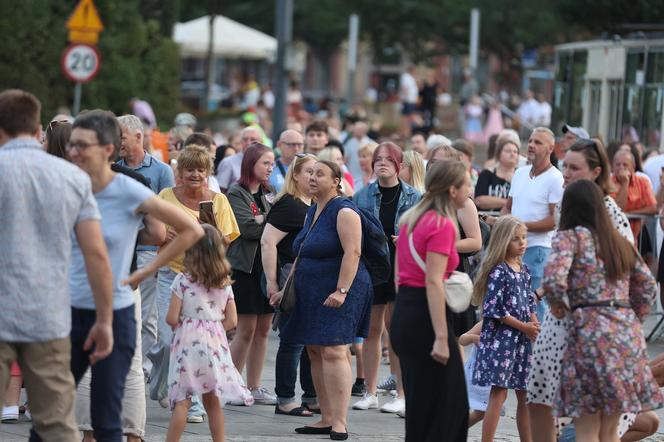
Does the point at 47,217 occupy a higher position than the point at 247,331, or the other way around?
the point at 47,217

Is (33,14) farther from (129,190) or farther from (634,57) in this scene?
(129,190)

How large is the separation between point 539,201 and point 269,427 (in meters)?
2.81

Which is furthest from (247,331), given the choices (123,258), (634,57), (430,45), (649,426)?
(430,45)

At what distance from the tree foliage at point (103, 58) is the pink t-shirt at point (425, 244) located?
73.0 feet

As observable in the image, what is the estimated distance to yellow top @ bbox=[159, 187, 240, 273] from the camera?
10.1 meters

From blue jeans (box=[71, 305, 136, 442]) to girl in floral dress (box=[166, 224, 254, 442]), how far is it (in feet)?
5.45

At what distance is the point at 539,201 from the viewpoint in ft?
37.7

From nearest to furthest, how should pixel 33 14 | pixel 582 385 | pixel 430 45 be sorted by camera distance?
pixel 582 385
pixel 33 14
pixel 430 45

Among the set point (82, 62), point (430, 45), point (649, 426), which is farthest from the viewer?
point (430, 45)

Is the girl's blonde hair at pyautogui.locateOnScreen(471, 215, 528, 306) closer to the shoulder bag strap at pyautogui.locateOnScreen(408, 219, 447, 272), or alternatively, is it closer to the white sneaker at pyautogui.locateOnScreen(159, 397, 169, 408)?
the shoulder bag strap at pyautogui.locateOnScreen(408, 219, 447, 272)

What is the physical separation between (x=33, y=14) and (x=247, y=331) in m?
21.2

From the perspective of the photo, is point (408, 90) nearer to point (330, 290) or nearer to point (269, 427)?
point (269, 427)

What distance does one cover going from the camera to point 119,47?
3262 cm

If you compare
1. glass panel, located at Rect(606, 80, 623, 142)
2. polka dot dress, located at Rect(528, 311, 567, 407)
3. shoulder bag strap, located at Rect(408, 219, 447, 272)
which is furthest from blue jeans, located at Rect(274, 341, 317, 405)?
glass panel, located at Rect(606, 80, 623, 142)
